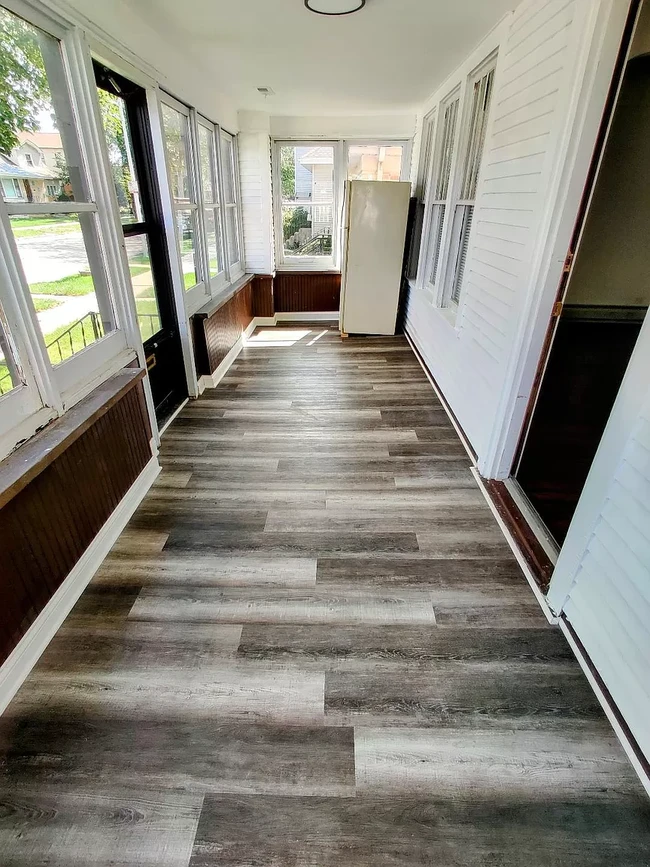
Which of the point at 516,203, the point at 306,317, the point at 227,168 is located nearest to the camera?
the point at 516,203

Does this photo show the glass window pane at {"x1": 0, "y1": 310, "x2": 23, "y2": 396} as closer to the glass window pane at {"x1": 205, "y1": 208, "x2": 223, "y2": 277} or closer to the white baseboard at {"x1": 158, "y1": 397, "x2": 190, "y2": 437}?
the white baseboard at {"x1": 158, "y1": 397, "x2": 190, "y2": 437}

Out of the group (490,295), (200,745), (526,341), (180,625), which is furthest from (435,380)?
(200,745)

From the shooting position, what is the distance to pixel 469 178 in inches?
125

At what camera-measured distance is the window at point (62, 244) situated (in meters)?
1.57

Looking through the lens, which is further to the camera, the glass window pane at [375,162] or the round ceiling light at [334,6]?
the glass window pane at [375,162]

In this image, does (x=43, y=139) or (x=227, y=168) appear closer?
(x=43, y=139)

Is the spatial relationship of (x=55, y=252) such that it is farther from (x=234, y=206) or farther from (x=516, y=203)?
(x=234, y=206)

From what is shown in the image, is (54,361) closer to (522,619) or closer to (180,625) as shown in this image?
(180,625)

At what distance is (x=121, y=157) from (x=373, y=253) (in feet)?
9.67

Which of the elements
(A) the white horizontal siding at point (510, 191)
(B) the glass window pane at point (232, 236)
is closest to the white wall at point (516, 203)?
(A) the white horizontal siding at point (510, 191)

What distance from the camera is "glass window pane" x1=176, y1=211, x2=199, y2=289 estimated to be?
3.17m

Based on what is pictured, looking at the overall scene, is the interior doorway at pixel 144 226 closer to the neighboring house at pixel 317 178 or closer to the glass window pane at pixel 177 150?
the glass window pane at pixel 177 150

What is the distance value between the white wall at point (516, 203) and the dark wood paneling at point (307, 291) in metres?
2.99

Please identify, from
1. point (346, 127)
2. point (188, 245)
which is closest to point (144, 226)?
point (188, 245)
